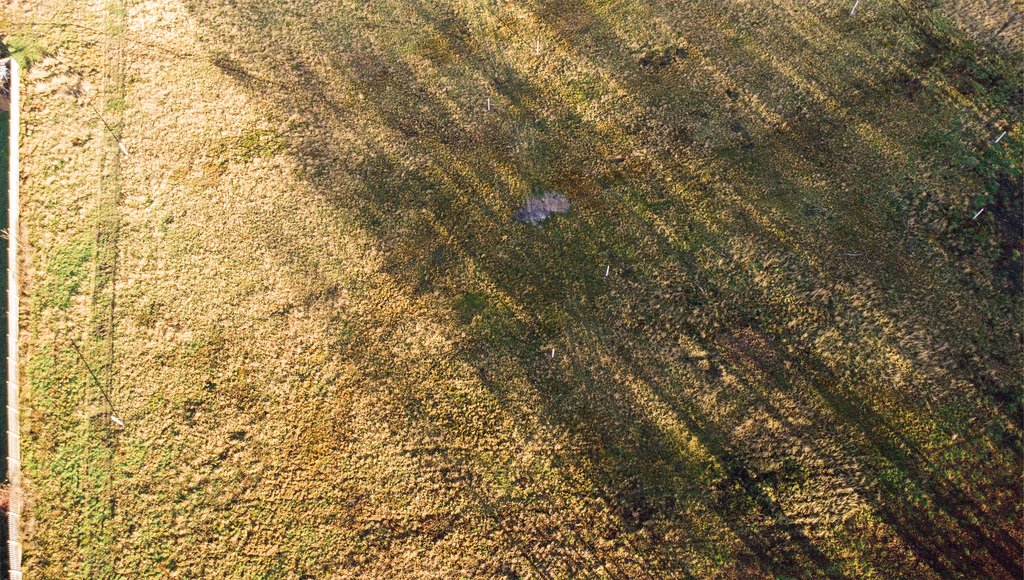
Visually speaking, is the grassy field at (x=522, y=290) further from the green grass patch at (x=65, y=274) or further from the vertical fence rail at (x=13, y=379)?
the vertical fence rail at (x=13, y=379)

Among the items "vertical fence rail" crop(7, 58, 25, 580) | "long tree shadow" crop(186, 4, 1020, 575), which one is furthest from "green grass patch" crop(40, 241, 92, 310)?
"long tree shadow" crop(186, 4, 1020, 575)

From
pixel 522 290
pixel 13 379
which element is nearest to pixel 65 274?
pixel 13 379

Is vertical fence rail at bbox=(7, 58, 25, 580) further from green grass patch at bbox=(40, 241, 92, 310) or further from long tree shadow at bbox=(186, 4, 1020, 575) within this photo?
long tree shadow at bbox=(186, 4, 1020, 575)

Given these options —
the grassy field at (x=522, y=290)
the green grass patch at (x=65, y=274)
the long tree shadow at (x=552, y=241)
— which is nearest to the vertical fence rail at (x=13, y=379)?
the grassy field at (x=522, y=290)

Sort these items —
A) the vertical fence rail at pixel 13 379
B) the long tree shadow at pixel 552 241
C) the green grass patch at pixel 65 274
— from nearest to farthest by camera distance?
the vertical fence rail at pixel 13 379
the long tree shadow at pixel 552 241
the green grass patch at pixel 65 274

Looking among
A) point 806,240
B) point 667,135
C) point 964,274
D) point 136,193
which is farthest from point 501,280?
point 964,274

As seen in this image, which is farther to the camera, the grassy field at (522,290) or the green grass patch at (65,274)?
the green grass patch at (65,274)

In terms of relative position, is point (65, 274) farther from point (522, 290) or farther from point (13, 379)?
point (522, 290)

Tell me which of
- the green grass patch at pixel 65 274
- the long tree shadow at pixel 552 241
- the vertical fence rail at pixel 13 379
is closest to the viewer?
the vertical fence rail at pixel 13 379
